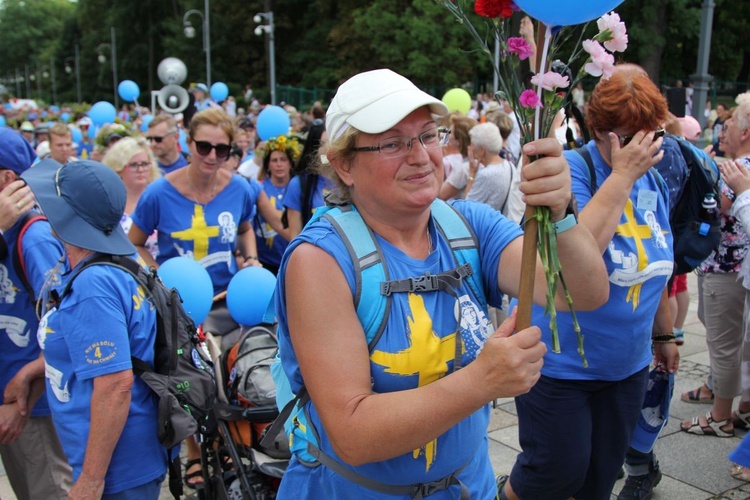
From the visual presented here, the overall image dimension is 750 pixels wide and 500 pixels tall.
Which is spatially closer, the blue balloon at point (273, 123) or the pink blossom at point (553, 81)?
the pink blossom at point (553, 81)

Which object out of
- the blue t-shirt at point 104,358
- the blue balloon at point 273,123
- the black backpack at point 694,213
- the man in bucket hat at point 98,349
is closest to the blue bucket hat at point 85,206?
the man in bucket hat at point 98,349

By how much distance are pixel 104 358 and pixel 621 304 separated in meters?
1.93

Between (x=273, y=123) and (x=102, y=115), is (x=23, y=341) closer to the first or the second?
(x=273, y=123)

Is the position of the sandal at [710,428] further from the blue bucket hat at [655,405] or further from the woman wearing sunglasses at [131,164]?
the woman wearing sunglasses at [131,164]

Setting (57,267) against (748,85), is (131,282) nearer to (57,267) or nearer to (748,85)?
(57,267)

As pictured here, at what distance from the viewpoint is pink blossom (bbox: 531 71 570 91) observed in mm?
1428

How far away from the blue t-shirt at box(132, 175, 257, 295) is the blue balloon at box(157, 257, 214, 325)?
55 cm

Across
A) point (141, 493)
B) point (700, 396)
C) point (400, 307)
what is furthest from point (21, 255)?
point (700, 396)

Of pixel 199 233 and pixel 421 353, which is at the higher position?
pixel 421 353

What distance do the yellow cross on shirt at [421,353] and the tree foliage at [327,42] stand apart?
16507mm

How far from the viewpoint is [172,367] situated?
2.64 m

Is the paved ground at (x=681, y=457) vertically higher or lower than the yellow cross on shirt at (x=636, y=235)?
lower

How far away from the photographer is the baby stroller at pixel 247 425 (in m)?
3.09

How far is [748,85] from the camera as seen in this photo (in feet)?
84.6
